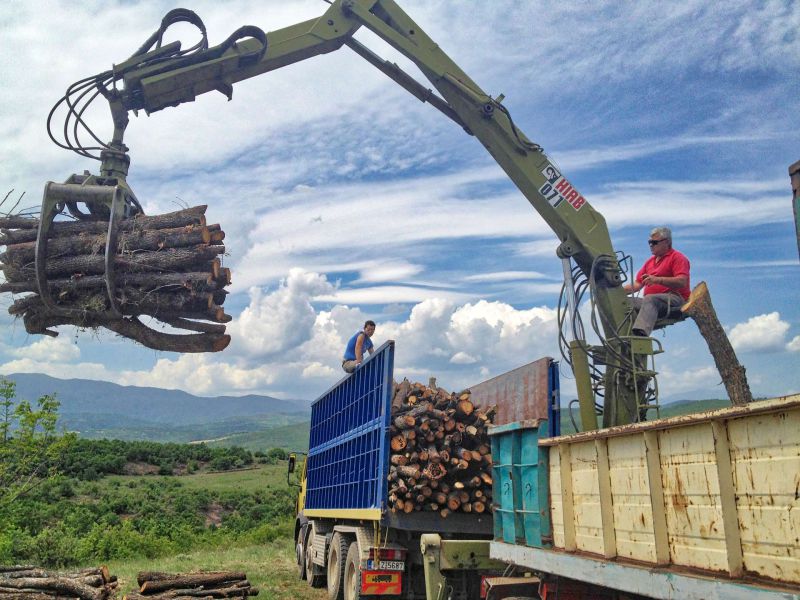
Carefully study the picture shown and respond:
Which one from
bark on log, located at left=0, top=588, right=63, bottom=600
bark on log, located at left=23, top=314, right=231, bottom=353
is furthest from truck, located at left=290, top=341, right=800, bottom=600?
bark on log, located at left=0, top=588, right=63, bottom=600

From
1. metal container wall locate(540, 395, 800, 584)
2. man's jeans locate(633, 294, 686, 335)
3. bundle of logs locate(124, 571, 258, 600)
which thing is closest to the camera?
metal container wall locate(540, 395, 800, 584)

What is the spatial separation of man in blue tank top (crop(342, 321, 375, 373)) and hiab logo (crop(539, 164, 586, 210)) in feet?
10.4

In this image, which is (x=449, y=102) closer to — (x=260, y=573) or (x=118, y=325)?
(x=118, y=325)

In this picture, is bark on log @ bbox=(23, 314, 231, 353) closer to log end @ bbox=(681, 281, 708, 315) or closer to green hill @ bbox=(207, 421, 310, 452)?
log end @ bbox=(681, 281, 708, 315)

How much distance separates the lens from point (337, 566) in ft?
30.6

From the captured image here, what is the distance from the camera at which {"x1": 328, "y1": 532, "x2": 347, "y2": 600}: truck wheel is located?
9250mm

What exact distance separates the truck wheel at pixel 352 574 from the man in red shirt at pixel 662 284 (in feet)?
13.4

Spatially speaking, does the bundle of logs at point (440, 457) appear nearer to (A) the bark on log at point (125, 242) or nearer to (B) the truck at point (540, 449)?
(B) the truck at point (540, 449)

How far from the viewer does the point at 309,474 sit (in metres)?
13.2

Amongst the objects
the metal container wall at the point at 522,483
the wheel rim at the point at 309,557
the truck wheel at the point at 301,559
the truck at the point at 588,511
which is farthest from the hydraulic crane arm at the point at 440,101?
the truck wheel at the point at 301,559

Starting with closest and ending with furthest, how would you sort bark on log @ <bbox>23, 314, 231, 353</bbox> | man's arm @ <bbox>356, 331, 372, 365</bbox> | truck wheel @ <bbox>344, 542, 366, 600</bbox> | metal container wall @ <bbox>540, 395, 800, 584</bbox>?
metal container wall @ <bbox>540, 395, 800, 584</bbox> → bark on log @ <bbox>23, 314, 231, 353</bbox> → truck wheel @ <bbox>344, 542, 366, 600</bbox> → man's arm @ <bbox>356, 331, 372, 365</bbox>

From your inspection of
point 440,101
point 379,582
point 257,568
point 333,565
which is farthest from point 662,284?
point 257,568

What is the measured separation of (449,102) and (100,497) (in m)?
24.5

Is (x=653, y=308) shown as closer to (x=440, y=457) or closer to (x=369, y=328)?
(x=440, y=457)
